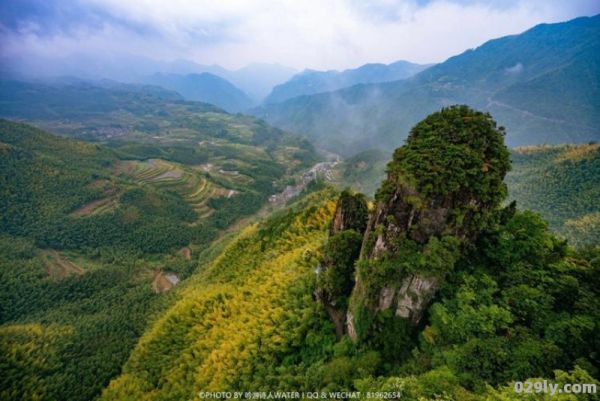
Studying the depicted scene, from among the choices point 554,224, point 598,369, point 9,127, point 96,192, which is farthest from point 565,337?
point 9,127

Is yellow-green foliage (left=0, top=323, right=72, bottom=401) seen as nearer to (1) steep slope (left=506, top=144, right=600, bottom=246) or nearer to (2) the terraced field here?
→ (2) the terraced field

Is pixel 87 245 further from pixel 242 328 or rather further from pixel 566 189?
pixel 566 189

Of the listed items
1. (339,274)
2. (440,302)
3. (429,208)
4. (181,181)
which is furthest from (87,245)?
(429,208)

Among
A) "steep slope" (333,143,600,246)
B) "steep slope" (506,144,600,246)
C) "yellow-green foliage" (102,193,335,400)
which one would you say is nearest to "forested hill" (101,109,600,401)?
"yellow-green foliage" (102,193,335,400)

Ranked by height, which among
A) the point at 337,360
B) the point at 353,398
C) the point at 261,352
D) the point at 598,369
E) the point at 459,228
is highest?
the point at 459,228

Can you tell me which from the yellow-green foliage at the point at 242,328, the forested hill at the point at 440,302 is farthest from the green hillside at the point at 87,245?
the forested hill at the point at 440,302

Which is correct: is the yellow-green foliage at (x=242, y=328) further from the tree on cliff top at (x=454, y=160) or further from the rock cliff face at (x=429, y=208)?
the tree on cliff top at (x=454, y=160)

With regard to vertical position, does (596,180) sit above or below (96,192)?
above

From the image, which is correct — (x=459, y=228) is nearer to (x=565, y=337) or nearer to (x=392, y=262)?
(x=392, y=262)
